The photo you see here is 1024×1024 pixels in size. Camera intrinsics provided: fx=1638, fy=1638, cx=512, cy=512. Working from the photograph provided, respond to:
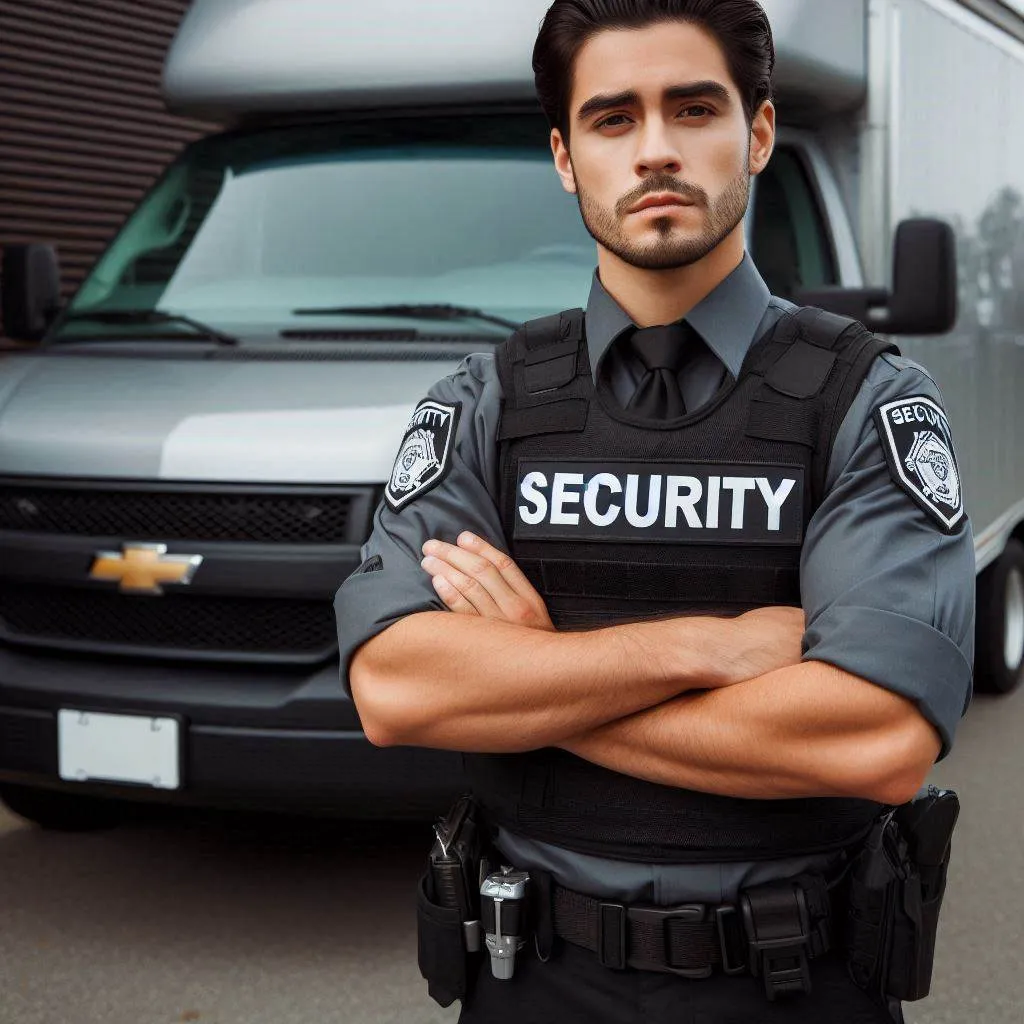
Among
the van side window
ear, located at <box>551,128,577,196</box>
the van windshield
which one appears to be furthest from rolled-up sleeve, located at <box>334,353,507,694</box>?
the van side window

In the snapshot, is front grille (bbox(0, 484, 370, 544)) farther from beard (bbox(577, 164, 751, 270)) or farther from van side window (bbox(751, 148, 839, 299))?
beard (bbox(577, 164, 751, 270))

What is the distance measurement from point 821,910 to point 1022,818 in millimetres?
3659

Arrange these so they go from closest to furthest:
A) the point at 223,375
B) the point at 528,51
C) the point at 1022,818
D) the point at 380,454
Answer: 1. the point at 380,454
2. the point at 223,375
3. the point at 528,51
4. the point at 1022,818

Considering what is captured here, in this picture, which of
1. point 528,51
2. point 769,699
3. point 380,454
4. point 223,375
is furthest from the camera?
point 528,51

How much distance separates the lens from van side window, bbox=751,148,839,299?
15.4 ft

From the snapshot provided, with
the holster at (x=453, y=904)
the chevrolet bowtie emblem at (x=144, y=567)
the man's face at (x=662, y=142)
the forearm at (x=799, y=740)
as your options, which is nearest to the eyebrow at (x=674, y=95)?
the man's face at (x=662, y=142)

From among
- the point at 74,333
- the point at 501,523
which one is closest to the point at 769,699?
the point at 501,523

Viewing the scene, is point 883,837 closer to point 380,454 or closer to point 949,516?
point 949,516

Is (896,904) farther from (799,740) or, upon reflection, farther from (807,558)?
(807,558)

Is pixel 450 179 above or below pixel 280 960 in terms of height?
above

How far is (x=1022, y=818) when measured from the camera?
534 cm

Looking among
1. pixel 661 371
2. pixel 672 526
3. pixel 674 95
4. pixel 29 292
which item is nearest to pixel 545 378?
pixel 661 371

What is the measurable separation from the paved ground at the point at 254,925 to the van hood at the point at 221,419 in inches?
47.4

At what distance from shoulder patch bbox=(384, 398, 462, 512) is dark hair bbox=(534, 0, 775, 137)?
40 centimetres
